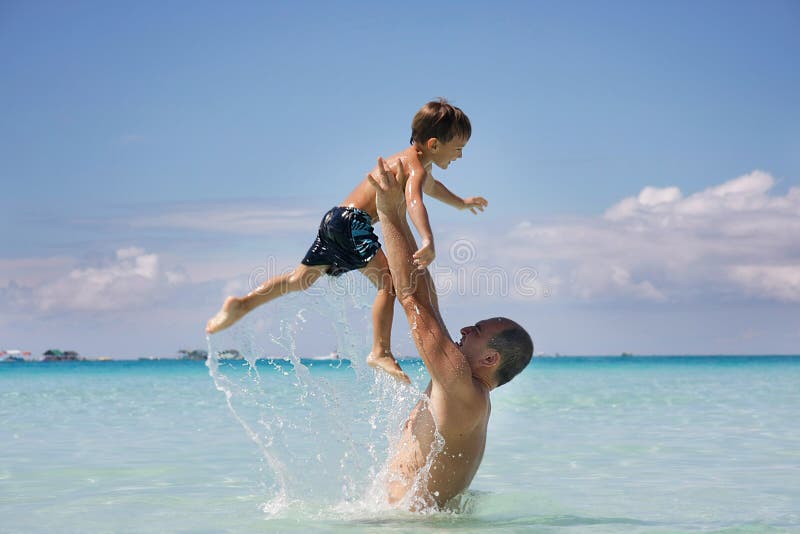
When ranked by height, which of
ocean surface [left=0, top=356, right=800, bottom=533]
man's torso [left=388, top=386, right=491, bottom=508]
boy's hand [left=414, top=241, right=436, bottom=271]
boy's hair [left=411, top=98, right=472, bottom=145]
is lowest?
ocean surface [left=0, top=356, right=800, bottom=533]

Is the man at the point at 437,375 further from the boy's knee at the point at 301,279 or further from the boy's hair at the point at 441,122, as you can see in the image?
the boy's knee at the point at 301,279

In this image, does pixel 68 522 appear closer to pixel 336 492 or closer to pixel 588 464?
pixel 336 492

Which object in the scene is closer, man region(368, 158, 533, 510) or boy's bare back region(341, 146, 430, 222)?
man region(368, 158, 533, 510)

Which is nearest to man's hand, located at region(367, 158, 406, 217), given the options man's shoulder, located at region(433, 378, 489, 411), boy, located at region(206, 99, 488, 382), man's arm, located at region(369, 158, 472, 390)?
man's arm, located at region(369, 158, 472, 390)

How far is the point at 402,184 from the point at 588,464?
3863mm

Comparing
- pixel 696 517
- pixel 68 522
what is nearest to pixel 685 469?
pixel 696 517

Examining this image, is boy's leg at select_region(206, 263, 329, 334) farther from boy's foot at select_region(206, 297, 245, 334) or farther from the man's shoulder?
the man's shoulder

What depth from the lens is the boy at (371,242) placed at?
4.67m

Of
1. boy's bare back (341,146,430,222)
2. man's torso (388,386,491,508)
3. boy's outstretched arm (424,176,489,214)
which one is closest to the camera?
man's torso (388,386,491,508)

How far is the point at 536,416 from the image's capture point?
12.0 m

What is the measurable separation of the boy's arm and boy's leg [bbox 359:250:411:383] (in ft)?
2.26

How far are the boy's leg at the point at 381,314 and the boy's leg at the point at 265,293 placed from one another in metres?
0.31

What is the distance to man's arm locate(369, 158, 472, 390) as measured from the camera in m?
3.88

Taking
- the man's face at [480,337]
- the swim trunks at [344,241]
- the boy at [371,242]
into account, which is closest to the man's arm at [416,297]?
the man's face at [480,337]
